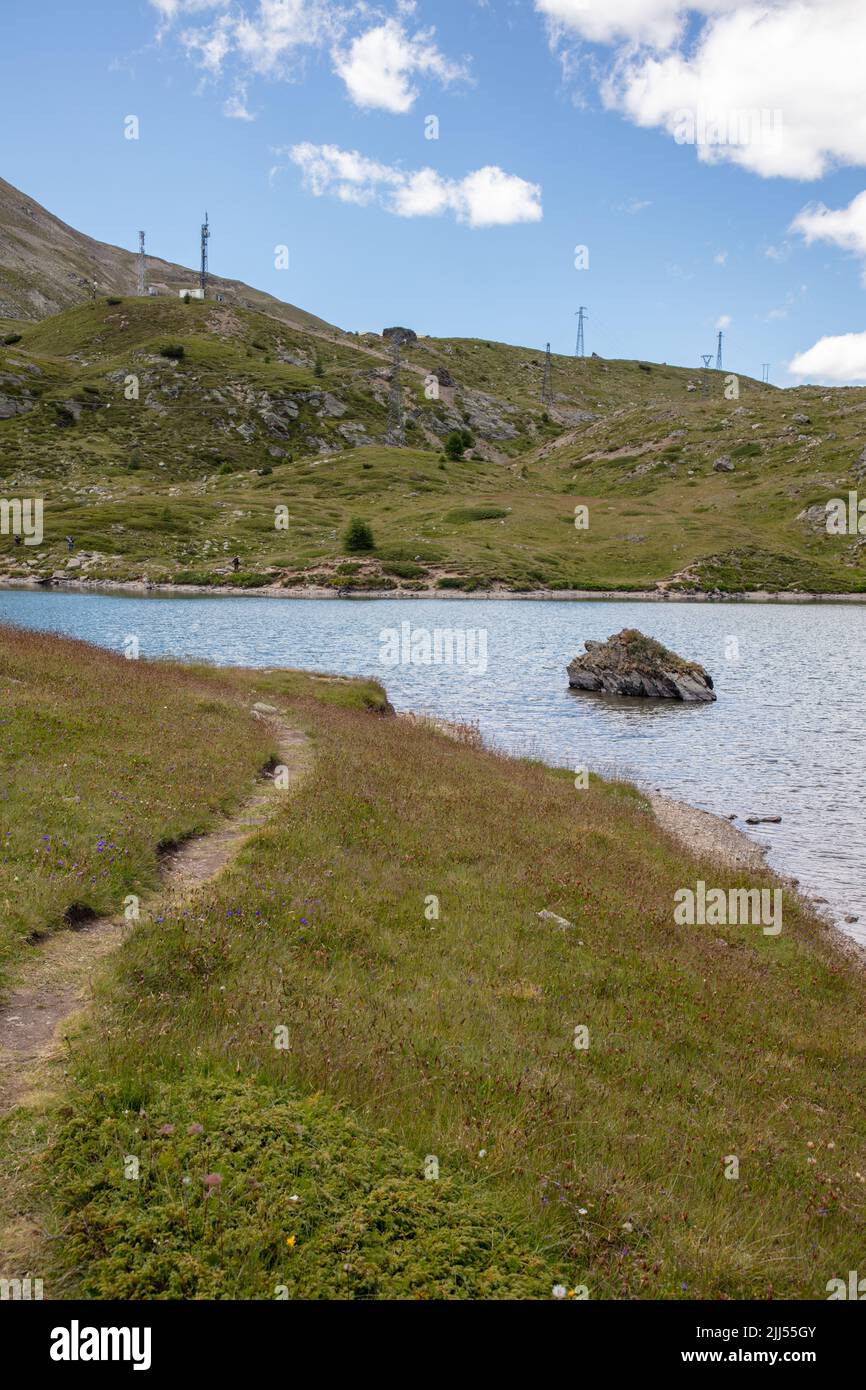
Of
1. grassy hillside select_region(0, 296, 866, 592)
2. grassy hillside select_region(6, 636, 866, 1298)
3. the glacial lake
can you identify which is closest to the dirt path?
grassy hillside select_region(6, 636, 866, 1298)

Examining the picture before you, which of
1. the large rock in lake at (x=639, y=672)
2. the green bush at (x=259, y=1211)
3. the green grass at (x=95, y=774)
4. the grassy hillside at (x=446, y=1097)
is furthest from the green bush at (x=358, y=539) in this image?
the green bush at (x=259, y=1211)

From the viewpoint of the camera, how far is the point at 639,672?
51.3 m

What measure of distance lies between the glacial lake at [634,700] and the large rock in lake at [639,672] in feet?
5.08

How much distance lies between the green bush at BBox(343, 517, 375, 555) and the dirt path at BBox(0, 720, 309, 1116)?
118 m

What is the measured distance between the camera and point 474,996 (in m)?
10.7

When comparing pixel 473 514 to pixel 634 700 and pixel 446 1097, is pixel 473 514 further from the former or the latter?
pixel 446 1097

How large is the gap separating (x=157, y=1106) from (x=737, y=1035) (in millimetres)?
8700

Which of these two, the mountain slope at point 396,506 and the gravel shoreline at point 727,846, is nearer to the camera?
the gravel shoreline at point 727,846

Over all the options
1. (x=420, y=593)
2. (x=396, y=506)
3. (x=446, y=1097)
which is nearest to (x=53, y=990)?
(x=446, y=1097)

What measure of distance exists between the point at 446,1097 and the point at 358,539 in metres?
127

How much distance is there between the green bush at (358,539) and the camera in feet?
426

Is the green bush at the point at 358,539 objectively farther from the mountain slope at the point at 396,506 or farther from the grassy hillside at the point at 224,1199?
the grassy hillside at the point at 224,1199

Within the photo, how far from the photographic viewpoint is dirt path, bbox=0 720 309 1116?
748 cm
